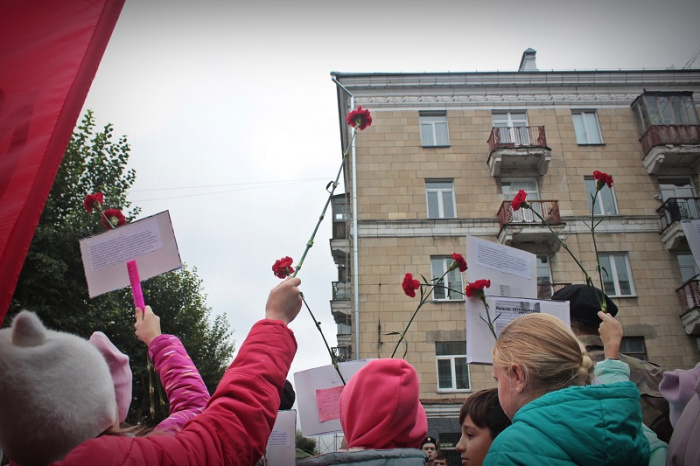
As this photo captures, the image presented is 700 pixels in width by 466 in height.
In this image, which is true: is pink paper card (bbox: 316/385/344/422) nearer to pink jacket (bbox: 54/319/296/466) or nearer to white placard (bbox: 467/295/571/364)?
white placard (bbox: 467/295/571/364)

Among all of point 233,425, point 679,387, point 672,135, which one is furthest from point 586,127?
point 233,425

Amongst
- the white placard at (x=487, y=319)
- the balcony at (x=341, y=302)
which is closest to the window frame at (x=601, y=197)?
the balcony at (x=341, y=302)

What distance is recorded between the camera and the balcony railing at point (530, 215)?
49.0 feet

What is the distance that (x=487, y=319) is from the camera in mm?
3297

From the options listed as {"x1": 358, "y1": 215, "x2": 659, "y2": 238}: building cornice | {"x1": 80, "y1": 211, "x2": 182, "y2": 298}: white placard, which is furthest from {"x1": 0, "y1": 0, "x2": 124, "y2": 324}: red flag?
{"x1": 358, "y1": 215, "x2": 659, "y2": 238}: building cornice

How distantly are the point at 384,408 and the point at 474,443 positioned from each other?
0.62 metres

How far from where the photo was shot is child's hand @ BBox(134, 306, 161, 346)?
2.02 meters

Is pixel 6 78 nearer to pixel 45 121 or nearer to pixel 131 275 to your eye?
pixel 45 121

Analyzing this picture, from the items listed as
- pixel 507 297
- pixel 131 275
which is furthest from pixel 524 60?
pixel 131 275

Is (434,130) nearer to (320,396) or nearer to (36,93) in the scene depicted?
(320,396)

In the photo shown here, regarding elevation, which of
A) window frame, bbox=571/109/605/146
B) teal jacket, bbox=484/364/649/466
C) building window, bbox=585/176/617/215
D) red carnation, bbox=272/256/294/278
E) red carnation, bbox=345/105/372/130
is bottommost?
teal jacket, bbox=484/364/649/466

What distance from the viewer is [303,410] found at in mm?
3391

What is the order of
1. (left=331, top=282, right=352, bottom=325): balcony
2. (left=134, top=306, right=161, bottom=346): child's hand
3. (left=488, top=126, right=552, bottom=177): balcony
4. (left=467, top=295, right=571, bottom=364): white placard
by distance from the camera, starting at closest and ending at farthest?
(left=134, top=306, right=161, bottom=346): child's hand, (left=467, top=295, right=571, bottom=364): white placard, (left=488, top=126, right=552, bottom=177): balcony, (left=331, top=282, right=352, bottom=325): balcony

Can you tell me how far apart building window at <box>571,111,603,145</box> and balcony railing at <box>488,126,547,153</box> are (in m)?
1.47
